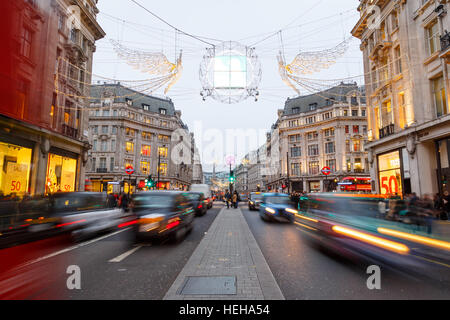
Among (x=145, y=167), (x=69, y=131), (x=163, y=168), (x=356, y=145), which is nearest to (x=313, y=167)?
(x=356, y=145)

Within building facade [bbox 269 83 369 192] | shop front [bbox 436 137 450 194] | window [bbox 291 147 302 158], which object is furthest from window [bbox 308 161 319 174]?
shop front [bbox 436 137 450 194]

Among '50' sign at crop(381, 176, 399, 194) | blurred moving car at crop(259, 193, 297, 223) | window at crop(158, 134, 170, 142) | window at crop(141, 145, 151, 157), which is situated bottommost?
blurred moving car at crop(259, 193, 297, 223)

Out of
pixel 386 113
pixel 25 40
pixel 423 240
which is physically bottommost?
pixel 423 240

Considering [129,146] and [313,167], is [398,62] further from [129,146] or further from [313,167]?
[129,146]

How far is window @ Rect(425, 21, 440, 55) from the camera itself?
55.0 feet

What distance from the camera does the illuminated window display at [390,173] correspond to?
19844 millimetres

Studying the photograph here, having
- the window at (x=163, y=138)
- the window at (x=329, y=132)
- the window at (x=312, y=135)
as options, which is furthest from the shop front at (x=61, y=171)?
the window at (x=312, y=135)

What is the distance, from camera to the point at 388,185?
2119 centimetres

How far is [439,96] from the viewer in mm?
16906

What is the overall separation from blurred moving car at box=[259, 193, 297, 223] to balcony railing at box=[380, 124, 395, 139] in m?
12.7

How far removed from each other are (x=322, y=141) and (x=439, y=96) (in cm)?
3952

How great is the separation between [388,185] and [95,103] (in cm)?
5473

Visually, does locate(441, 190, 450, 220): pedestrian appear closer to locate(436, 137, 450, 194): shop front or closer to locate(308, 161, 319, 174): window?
locate(436, 137, 450, 194): shop front
